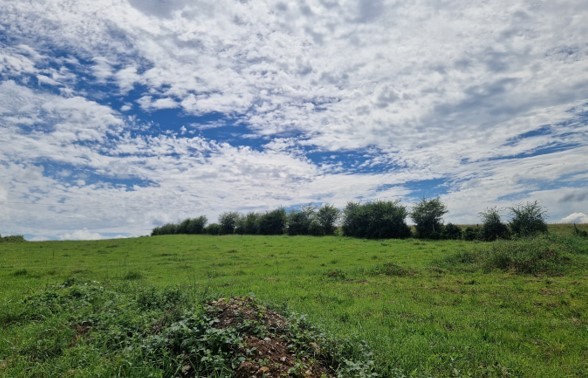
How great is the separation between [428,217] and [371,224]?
813cm

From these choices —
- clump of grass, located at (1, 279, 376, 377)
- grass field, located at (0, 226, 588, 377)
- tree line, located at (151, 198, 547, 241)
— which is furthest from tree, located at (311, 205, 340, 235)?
clump of grass, located at (1, 279, 376, 377)

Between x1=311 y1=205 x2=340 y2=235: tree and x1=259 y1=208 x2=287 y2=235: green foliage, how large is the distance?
6.91m

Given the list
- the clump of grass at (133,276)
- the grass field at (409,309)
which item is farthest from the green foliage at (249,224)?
the clump of grass at (133,276)

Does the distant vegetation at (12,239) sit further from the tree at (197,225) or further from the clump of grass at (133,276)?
the clump of grass at (133,276)

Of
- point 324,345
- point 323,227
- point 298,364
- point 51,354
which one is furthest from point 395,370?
point 323,227

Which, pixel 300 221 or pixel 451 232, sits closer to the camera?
pixel 451 232

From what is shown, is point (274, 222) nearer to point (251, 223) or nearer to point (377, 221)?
point (251, 223)

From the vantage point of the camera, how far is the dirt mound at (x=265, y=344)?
623 cm

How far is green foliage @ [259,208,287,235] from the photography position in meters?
72.8

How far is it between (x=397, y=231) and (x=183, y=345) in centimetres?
5192

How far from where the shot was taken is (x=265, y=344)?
691 cm

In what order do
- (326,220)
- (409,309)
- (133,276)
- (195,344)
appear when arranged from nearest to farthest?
(195,344), (409,309), (133,276), (326,220)

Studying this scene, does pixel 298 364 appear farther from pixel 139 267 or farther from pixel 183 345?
pixel 139 267

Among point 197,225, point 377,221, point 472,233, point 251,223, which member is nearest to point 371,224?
point 377,221
